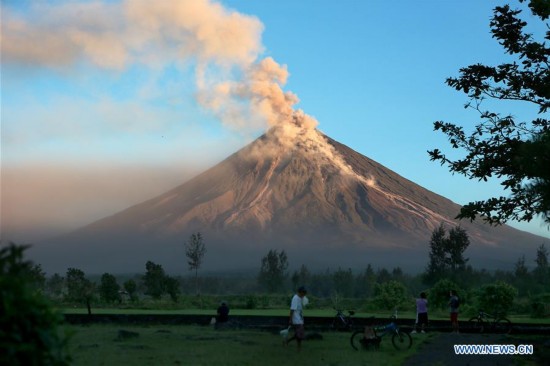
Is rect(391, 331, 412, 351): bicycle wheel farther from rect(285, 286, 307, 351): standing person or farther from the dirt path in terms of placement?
rect(285, 286, 307, 351): standing person

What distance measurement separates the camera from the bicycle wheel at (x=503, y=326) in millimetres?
28819

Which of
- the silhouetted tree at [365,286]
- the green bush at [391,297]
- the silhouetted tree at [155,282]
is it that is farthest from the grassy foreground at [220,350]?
the silhouetted tree at [365,286]

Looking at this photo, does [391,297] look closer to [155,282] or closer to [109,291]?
[109,291]

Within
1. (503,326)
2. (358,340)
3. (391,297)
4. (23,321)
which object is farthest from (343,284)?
(23,321)

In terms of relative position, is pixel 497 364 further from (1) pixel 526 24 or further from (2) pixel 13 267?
(2) pixel 13 267

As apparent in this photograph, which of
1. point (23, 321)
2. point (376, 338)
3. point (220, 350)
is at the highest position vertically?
point (23, 321)

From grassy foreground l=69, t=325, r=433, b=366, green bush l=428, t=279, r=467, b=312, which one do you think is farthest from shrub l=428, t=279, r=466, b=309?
grassy foreground l=69, t=325, r=433, b=366

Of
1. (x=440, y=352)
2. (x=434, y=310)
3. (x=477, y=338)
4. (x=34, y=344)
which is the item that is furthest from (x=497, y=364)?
(x=434, y=310)

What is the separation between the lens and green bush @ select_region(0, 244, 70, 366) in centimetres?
628

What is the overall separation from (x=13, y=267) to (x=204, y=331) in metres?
24.2

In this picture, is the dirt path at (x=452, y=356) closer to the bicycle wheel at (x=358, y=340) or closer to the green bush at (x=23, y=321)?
the bicycle wheel at (x=358, y=340)

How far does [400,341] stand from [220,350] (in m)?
5.51

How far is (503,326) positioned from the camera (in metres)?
29.5

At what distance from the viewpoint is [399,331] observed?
2309 cm
